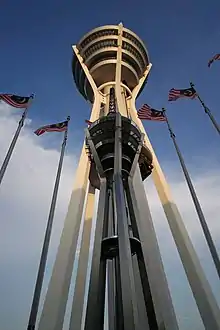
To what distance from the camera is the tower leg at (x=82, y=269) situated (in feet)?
54.2

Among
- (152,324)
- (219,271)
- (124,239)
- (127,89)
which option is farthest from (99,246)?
(127,89)

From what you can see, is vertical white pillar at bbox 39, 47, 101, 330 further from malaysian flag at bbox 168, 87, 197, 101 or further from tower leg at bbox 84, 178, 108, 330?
malaysian flag at bbox 168, 87, 197, 101

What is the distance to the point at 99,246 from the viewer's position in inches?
547

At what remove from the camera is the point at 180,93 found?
59.4ft

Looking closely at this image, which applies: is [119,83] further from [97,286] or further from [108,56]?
[97,286]

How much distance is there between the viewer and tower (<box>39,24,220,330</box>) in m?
12.9

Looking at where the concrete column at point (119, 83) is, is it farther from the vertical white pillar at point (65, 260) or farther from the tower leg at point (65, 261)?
the tower leg at point (65, 261)

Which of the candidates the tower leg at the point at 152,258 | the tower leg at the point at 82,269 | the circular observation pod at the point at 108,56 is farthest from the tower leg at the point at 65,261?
the circular observation pod at the point at 108,56

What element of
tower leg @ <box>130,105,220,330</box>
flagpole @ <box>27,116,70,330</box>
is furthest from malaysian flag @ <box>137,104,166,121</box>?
flagpole @ <box>27,116,70,330</box>

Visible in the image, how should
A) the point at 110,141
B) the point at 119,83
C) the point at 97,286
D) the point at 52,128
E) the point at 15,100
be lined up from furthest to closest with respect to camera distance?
1. the point at 119,83
2. the point at 52,128
3. the point at 110,141
4. the point at 15,100
5. the point at 97,286

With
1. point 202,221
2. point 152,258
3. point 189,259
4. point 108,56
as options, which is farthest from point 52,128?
point 108,56

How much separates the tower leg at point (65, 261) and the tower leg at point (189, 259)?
509cm

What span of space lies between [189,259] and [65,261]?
675 cm

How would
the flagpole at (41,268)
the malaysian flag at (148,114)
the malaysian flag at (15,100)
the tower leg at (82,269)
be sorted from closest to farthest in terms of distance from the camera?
the flagpole at (41,268)
the tower leg at (82,269)
the malaysian flag at (15,100)
the malaysian flag at (148,114)
